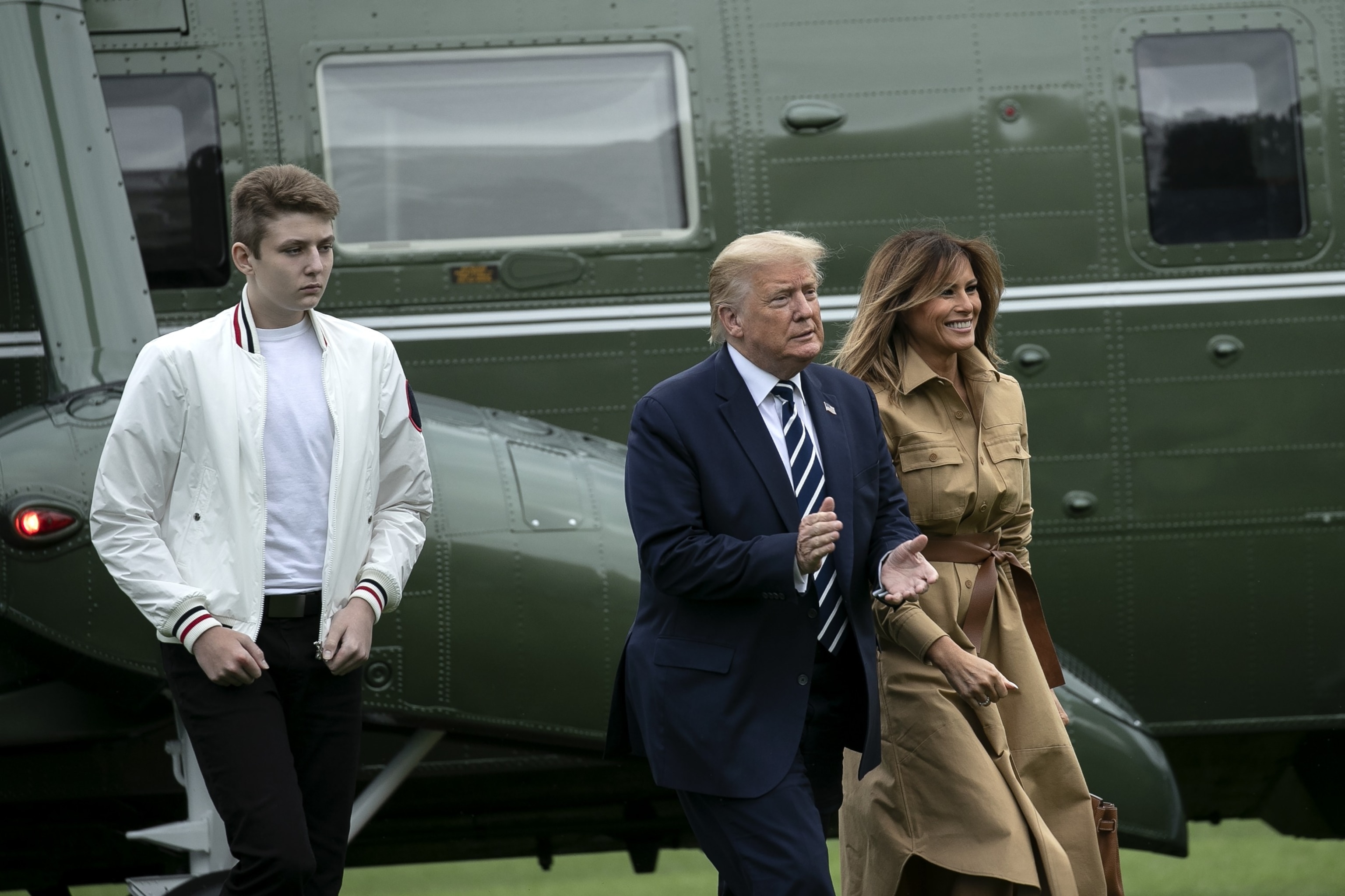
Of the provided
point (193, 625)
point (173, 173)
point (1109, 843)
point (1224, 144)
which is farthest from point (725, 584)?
point (1224, 144)

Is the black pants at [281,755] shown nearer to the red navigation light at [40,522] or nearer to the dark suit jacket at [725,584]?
the dark suit jacket at [725,584]

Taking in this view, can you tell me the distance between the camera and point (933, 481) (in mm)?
3320

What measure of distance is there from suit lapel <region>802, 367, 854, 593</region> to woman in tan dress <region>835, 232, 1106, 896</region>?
210 mm

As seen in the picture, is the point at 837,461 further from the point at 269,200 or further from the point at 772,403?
the point at 269,200

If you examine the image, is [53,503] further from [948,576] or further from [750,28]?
[750,28]

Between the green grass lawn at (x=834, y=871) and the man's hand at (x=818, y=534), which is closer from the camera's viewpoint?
the man's hand at (x=818, y=534)

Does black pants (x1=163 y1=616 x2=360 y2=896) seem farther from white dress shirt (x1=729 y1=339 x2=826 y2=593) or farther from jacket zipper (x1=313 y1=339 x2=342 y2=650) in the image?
white dress shirt (x1=729 y1=339 x2=826 y2=593)

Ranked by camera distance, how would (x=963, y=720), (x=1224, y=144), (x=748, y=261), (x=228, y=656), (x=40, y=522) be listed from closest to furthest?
(x=228, y=656)
(x=748, y=261)
(x=963, y=720)
(x=40, y=522)
(x=1224, y=144)

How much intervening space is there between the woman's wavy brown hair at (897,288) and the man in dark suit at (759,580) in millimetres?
385

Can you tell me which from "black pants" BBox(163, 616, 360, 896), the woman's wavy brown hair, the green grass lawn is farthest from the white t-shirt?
the green grass lawn

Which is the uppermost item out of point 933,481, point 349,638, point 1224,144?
point 1224,144

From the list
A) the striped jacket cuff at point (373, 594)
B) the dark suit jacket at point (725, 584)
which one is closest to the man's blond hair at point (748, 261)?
the dark suit jacket at point (725, 584)

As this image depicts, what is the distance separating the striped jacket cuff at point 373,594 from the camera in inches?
117

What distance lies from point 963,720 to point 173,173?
3645 millimetres
